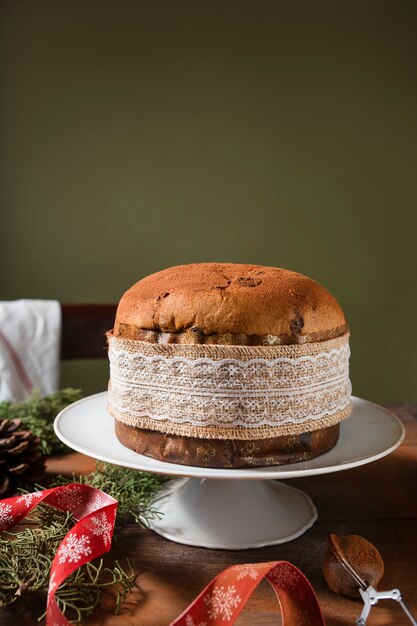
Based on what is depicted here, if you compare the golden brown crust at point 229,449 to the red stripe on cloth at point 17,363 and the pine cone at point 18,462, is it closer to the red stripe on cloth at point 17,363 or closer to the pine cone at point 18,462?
the pine cone at point 18,462

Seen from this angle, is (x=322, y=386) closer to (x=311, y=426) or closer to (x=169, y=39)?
(x=311, y=426)

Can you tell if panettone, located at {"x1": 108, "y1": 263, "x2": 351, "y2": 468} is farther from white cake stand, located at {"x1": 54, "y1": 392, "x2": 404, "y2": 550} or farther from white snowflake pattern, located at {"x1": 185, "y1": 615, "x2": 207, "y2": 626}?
white snowflake pattern, located at {"x1": 185, "y1": 615, "x2": 207, "y2": 626}

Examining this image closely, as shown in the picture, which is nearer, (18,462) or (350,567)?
(350,567)

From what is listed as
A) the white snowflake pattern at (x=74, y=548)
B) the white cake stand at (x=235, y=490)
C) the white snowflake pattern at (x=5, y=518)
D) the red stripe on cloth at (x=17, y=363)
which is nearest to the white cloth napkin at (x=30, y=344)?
the red stripe on cloth at (x=17, y=363)

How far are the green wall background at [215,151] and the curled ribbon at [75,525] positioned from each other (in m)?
1.71

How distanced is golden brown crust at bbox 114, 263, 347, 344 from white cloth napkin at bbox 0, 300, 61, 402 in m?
0.80

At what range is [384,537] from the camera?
0.69 m

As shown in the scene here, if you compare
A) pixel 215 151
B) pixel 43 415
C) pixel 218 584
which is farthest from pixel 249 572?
pixel 215 151

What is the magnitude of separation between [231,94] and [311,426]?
75.3 inches

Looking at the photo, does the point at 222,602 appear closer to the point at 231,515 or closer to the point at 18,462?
the point at 231,515

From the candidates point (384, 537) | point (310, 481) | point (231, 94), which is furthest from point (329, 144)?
point (384, 537)

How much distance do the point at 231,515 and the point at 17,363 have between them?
35.9 inches

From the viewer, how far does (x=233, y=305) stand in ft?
2.10

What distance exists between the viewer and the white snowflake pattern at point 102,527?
0.61 metres
